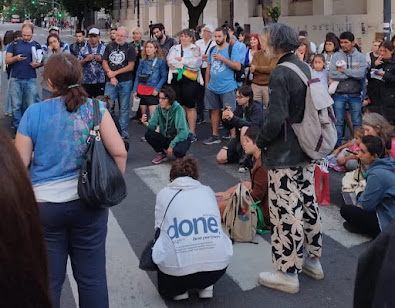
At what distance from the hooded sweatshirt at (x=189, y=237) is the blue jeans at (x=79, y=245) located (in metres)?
0.70

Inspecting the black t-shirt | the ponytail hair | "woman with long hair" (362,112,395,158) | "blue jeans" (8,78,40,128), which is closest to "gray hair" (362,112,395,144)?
"woman with long hair" (362,112,395,158)

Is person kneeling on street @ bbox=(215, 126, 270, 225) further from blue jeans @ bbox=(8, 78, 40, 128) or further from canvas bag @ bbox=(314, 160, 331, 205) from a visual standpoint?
blue jeans @ bbox=(8, 78, 40, 128)

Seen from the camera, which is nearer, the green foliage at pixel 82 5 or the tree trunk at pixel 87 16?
the green foliage at pixel 82 5

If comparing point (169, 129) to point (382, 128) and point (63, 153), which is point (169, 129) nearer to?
point (382, 128)

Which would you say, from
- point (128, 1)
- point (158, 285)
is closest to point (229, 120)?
point (158, 285)

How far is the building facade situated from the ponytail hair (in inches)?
617

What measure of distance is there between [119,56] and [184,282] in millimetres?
6549

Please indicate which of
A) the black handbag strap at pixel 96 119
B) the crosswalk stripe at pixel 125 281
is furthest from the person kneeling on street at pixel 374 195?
the black handbag strap at pixel 96 119

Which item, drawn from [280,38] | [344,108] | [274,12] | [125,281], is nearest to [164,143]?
[344,108]

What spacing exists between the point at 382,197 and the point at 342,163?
8.88 ft

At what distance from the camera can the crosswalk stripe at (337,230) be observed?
539 centimetres

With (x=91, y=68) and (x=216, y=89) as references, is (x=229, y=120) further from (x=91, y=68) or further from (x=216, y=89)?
(x=91, y=68)

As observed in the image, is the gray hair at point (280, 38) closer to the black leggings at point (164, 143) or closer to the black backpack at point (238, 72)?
the black leggings at point (164, 143)

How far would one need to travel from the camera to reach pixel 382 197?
16.6 feet
